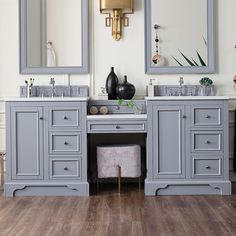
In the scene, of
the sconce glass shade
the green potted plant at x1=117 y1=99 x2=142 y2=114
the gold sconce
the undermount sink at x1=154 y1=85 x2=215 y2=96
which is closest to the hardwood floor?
the green potted plant at x1=117 y1=99 x2=142 y2=114

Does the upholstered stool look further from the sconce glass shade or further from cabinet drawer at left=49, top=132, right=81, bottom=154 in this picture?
the sconce glass shade

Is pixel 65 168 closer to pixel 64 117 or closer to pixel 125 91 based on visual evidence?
pixel 64 117

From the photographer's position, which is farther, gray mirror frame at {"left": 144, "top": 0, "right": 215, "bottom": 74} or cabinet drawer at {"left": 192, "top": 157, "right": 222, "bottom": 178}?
gray mirror frame at {"left": 144, "top": 0, "right": 215, "bottom": 74}

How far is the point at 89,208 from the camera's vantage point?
388 centimetres

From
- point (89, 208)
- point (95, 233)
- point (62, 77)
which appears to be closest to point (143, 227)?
point (95, 233)

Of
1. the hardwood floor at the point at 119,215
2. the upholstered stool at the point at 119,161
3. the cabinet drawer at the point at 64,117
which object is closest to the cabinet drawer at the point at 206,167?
the hardwood floor at the point at 119,215

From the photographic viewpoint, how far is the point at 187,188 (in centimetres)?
440

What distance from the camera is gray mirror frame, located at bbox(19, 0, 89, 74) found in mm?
4746

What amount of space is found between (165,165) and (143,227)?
→ 1.15m

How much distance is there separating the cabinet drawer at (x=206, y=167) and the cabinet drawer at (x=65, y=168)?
107 centimetres

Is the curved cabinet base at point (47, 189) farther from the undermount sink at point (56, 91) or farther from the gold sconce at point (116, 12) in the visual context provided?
the gold sconce at point (116, 12)

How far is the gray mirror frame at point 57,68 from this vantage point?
4746 mm

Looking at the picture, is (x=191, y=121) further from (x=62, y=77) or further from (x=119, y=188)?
(x=62, y=77)

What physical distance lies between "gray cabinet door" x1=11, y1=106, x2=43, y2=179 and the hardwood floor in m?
0.26
